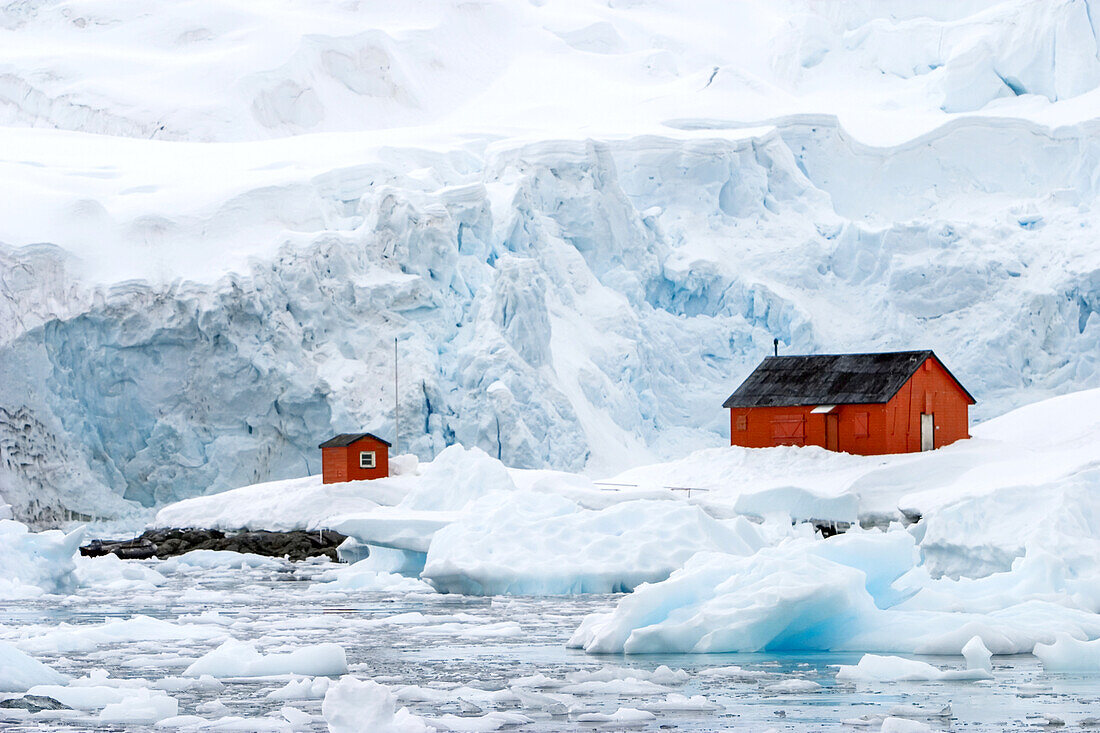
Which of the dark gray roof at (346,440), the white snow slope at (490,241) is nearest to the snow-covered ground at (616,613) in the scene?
the dark gray roof at (346,440)

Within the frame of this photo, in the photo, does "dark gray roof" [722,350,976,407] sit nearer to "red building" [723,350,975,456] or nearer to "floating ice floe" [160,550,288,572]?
"red building" [723,350,975,456]

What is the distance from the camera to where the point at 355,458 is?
24.4 m

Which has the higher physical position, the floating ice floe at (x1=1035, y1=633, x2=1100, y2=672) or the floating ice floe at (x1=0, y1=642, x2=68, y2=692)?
the floating ice floe at (x1=0, y1=642, x2=68, y2=692)

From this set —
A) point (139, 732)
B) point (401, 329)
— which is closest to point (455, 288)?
point (401, 329)

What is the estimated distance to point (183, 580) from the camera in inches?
725

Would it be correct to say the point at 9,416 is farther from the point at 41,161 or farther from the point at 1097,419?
the point at 1097,419

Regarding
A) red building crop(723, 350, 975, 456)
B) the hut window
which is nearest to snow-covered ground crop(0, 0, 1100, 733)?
red building crop(723, 350, 975, 456)

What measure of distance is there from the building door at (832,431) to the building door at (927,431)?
128 cm

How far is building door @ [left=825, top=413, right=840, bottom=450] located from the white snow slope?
6756 mm

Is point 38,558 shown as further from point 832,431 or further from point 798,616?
point 832,431

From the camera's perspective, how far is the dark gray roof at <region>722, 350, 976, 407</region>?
2186 cm

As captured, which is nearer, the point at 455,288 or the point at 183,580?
the point at 183,580

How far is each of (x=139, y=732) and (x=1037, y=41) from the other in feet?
124

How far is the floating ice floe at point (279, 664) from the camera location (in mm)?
8797
